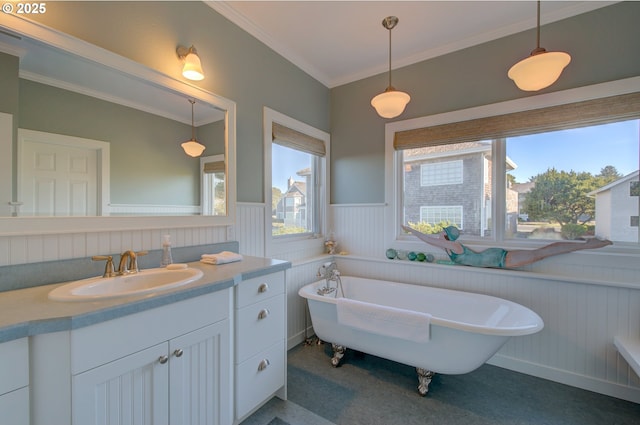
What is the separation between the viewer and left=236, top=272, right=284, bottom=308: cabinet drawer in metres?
1.47

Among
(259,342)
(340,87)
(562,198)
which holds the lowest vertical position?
(259,342)

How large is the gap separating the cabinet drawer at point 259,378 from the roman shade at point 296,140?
170 centimetres

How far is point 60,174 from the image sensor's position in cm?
127

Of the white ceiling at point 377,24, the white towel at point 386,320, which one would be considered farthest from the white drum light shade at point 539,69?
the white towel at point 386,320

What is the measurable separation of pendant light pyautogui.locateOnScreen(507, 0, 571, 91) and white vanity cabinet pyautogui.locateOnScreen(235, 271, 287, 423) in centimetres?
180

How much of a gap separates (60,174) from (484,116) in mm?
2900

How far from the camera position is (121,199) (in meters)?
1.47

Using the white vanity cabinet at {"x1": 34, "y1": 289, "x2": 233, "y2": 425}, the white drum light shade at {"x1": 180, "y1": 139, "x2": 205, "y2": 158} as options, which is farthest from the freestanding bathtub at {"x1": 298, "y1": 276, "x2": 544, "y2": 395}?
the white drum light shade at {"x1": 180, "y1": 139, "x2": 205, "y2": 158}

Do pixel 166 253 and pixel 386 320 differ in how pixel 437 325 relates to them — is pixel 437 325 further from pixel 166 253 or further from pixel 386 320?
pixel 166 253

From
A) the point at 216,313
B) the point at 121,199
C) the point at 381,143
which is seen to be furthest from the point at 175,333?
the point at 381,143

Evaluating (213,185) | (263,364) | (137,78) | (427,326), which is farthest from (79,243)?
(427,326)

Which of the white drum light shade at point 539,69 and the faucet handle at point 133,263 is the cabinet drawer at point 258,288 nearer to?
the faucet handle at point 133,263

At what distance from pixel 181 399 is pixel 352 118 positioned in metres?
2.79

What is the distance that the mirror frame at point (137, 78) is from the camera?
1.18m
